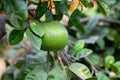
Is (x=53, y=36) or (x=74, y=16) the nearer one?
(x=53, y=36)

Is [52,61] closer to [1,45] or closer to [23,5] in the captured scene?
[23,5]


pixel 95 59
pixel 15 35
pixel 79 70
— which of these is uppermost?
pixel 15 35

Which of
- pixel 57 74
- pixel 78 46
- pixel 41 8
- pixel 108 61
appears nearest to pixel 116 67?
pixel 108 61

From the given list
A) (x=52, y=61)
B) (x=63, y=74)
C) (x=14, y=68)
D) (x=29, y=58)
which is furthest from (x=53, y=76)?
Result: (x=14, y=68)

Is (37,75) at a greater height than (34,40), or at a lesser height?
lesser

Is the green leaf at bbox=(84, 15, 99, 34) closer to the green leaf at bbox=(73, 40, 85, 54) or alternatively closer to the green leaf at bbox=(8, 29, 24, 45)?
the green leaf at bbox=(73, 40, 85, 54)

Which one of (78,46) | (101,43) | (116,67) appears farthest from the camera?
(101,43)

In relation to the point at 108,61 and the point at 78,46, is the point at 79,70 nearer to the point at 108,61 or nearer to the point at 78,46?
the point at 78,46

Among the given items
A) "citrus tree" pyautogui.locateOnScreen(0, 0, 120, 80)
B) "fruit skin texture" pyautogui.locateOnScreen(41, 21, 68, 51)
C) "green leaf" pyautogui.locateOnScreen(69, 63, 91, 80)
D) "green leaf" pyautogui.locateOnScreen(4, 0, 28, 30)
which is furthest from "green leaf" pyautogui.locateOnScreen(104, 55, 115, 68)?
"green leaf" pyautogui.locateOnScreen(4, 0, 28, 30)

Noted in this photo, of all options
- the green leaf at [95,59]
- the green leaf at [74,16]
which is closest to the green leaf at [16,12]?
the green leaf at [74,16]
